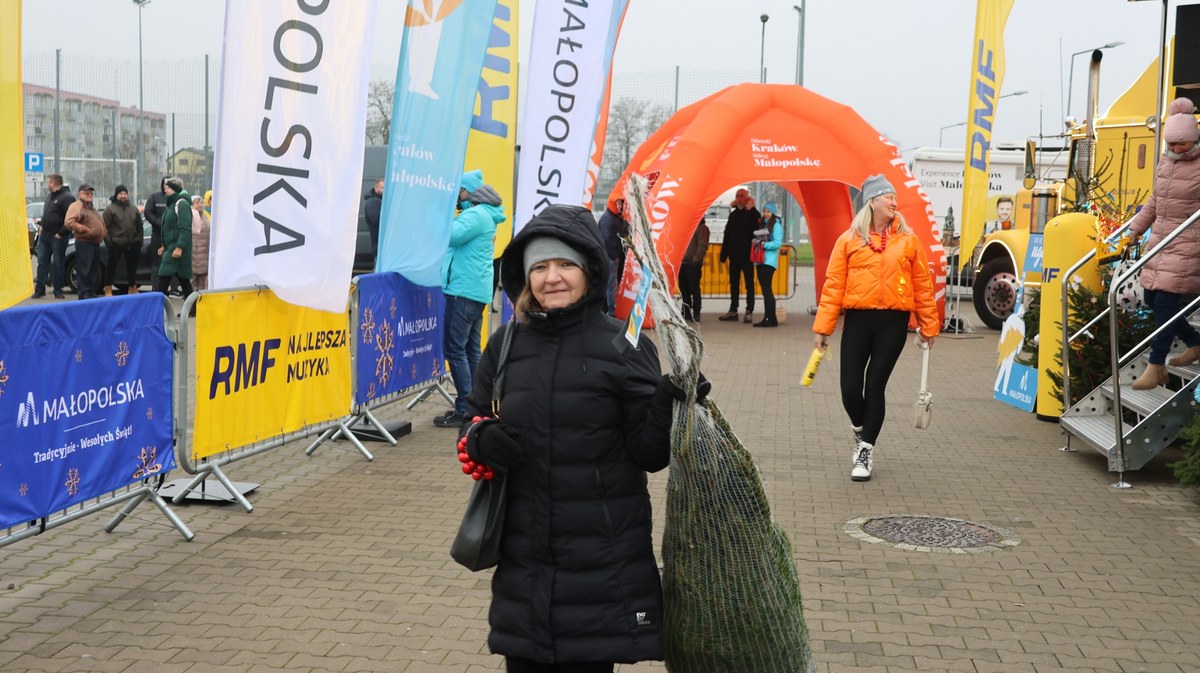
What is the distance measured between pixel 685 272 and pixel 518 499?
15.9m

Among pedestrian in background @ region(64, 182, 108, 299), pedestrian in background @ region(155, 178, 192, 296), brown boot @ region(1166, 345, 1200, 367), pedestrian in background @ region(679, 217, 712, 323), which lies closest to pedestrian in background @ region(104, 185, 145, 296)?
pedestrian in background @ region(64, 182, 108, 299)

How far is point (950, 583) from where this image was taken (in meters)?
5.91

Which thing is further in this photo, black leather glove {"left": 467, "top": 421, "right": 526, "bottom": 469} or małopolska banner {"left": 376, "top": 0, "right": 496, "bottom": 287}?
małopolska banner {"left": 376, "top": 0, "right": 496, "bottom": 287}

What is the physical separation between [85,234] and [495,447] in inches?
695

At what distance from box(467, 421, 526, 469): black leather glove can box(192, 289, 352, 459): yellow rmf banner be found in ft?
13.0

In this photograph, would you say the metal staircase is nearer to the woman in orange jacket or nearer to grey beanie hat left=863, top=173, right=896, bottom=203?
the woman in orange jacket

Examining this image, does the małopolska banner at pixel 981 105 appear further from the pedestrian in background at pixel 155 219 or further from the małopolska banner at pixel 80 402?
the pedestrian in background at pixel 155 219

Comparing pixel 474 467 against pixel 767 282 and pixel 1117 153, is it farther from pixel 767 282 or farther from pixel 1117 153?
pixel 767 282

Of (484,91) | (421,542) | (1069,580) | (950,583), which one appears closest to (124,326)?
(421,542)

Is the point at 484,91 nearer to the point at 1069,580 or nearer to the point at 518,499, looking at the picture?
the point at 1069,580

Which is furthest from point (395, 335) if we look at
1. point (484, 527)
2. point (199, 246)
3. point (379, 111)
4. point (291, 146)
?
point (379, 111)

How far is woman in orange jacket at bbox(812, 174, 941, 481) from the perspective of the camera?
785 centimetres

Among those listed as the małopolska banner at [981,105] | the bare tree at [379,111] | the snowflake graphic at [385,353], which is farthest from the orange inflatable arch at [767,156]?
the bare tree at [379,111]

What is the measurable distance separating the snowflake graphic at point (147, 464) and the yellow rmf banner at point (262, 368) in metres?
0.31
